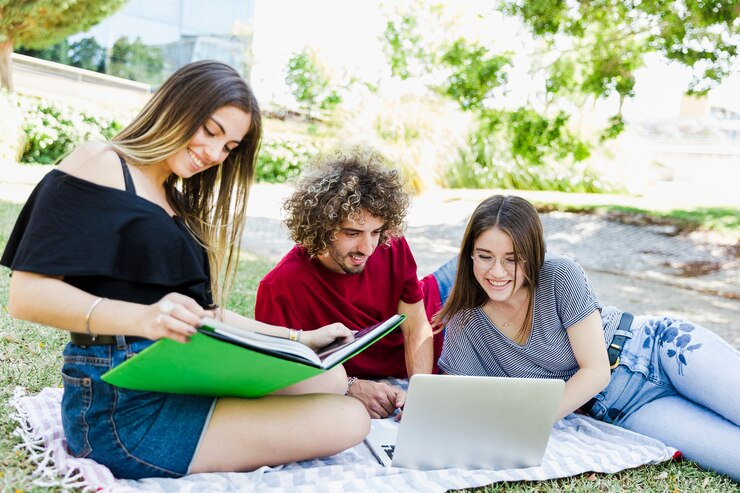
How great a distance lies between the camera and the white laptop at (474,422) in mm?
2156

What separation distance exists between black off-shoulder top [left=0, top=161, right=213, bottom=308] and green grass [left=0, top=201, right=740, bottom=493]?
64 cm

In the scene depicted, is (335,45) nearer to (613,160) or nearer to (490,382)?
(613,160)

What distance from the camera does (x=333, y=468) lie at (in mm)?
2283

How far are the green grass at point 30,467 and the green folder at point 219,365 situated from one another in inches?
20.2

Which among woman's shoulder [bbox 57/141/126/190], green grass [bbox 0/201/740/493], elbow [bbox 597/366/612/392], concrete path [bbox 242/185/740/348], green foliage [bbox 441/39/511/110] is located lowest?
concrete path [bbox 242/185/740/348]

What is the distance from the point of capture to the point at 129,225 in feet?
6.24

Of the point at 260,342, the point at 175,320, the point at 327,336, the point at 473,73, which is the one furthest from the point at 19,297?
the point at 473,73

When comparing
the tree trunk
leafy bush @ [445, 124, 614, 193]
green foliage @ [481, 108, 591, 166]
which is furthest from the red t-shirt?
the tree trunk

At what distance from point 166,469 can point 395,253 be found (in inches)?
55.9

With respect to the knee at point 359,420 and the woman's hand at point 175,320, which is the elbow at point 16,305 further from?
the knee at point 359,420

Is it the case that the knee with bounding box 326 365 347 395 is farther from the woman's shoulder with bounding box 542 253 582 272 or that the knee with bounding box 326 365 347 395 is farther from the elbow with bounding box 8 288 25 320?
the elbow with bounding box 8 288 25 320

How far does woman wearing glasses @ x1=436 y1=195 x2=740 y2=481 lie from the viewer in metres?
2.66

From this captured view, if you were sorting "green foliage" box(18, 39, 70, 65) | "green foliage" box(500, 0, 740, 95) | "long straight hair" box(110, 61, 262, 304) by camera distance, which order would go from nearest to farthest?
1. "long straight hair" box(110, 61, 262, 304)
2. "green foliage" box(500, 0, 740, 95)
3. "green foliage" box(18, 39, 70, 65)

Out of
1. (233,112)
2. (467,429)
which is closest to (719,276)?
(467,429)
